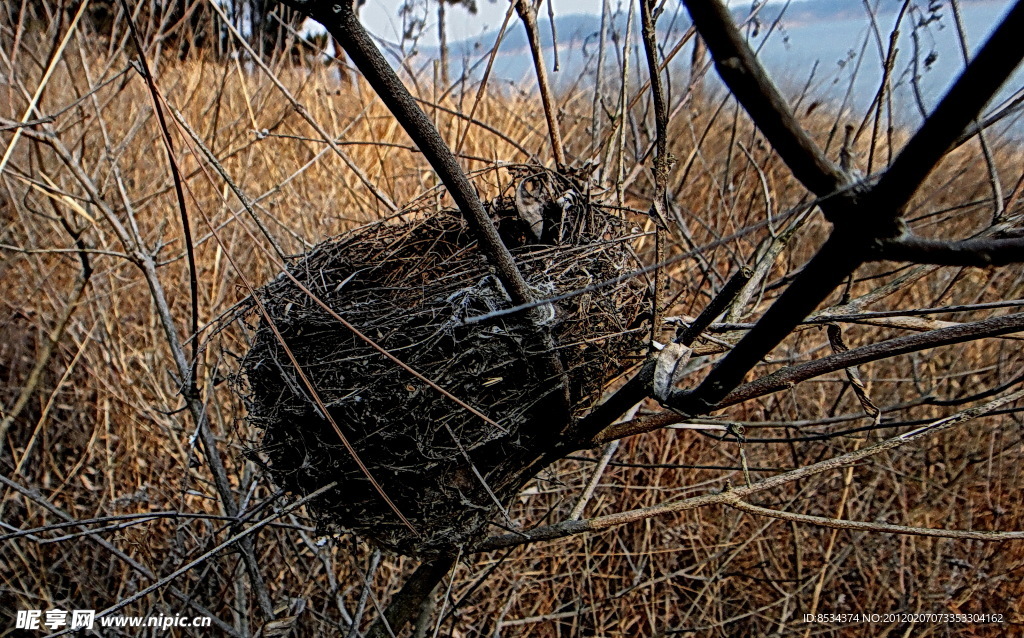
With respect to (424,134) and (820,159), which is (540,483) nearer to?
(424,134)

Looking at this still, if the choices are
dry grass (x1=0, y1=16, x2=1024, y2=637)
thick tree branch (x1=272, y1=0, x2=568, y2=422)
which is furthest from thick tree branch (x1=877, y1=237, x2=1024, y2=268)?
dry grass (x1=0, y1=16, x2=1024, y2=637)

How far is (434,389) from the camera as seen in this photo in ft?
3.37

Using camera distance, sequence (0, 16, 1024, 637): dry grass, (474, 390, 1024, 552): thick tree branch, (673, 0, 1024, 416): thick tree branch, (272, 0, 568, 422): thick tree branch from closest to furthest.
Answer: (673, 0, 1024, 416): thick tree branch
(272, 0, 568, 422): thick tree branch
(474, 390, 1024, 552): thick tree branch
(0, 16, 1024, 637): dry grass

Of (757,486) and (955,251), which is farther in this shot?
(757,486)

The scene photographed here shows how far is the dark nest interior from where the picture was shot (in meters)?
1.04

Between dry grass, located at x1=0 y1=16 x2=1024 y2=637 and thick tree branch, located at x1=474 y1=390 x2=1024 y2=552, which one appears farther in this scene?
dry grass, located at x1=0 y1=16 x2=1024 y2=637

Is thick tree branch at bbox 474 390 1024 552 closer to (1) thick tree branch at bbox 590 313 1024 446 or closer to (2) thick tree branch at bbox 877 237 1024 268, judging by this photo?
(1) thick tree branch at bbox 590 313 1024 446

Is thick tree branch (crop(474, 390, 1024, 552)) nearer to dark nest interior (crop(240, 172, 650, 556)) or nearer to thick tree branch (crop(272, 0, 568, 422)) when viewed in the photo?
dark nest interior (crop(240, 172, 650, 556))

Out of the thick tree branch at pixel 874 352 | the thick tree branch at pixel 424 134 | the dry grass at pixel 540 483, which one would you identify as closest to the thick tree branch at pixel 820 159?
the thick tree branch at pixel 874 352

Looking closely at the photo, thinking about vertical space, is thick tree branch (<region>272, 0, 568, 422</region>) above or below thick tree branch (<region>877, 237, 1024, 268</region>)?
above

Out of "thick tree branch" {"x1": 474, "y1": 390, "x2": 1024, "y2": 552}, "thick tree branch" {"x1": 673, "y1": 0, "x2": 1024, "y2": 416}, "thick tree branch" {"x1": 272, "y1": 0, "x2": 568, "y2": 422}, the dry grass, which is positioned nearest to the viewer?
"thick tree branch" {"x1": 673, "y1": 0, "x2": 1024, "y2": 416}

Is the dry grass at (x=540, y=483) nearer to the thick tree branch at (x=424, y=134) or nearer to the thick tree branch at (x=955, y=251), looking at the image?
the thick tree branch at (x=424, y=134)

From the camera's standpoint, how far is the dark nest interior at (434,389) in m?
1.04

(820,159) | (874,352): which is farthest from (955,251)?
(874,352)
